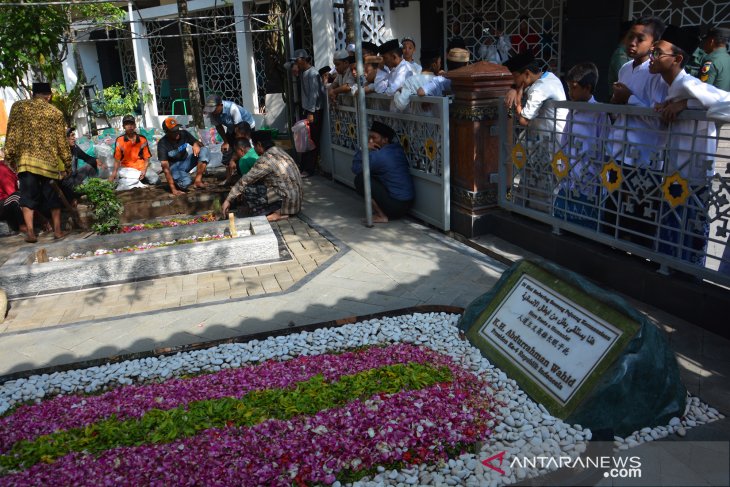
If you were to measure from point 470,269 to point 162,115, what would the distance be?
14446 mm

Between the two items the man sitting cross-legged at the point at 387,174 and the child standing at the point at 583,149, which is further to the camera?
the man sitting cross-legged at the point at 387,174

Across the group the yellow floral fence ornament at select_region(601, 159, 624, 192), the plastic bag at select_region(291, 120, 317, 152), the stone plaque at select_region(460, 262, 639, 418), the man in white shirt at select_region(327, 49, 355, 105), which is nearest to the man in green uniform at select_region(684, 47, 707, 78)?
the yellow floral fence ornament at select_region(601, 159, 624, 192)

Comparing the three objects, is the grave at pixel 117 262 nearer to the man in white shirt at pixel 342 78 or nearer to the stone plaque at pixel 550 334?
the stone plaque at pixel 550 334

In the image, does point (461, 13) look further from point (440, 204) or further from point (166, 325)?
point (166, 325)

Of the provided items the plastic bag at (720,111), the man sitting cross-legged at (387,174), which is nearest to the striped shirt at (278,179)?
the man sitting cross-legged at (387,174)

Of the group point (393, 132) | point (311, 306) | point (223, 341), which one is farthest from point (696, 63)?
point (223, 341)

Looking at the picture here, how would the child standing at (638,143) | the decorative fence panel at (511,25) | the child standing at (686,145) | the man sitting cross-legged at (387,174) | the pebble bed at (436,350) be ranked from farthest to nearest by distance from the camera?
the decorative fence panel at (511,25), the man sitting cross-legged at (387,174), the child standing at (638,143), the child standing at (686,145), the pebble bed at (436,350)

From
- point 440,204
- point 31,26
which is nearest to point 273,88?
point 31,26

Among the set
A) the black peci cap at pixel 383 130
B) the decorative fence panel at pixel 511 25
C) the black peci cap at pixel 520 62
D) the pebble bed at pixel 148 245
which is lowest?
the pebble bed at pixel 148 245

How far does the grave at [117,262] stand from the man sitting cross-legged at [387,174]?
1442 millimetres

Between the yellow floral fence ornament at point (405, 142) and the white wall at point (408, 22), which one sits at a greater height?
the white wall at point (408, 22)

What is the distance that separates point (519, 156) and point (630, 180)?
4.74 ft

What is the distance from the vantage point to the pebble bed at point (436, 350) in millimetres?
2996

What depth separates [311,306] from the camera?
5.27 meters
